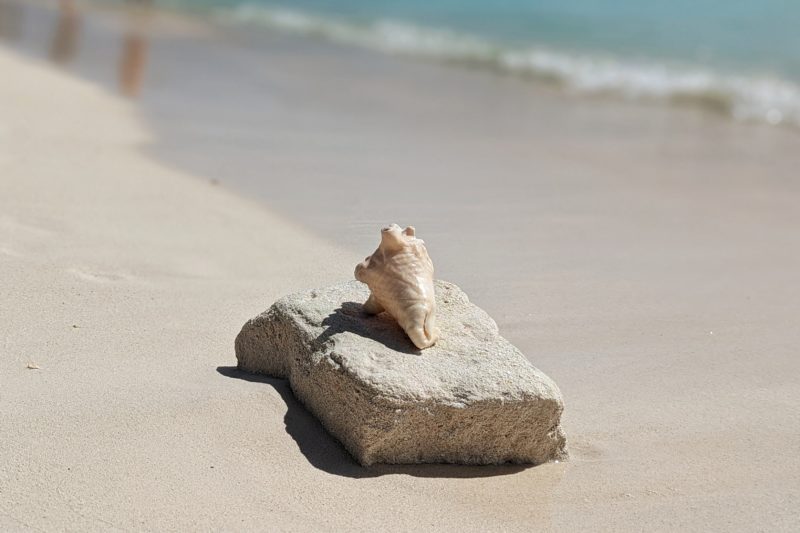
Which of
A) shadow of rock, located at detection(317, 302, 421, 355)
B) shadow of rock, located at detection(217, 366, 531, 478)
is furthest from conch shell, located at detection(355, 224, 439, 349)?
shadow of rock, located at detection(217, 366, 531, 478)

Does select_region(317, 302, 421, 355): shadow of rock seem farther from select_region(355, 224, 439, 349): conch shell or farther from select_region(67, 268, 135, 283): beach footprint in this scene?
select_region(67, 268, 135, 283): beach footprint

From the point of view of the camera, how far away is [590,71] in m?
13.5

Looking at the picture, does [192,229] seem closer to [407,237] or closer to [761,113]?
[407,237]

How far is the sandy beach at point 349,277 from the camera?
3105 millimetres

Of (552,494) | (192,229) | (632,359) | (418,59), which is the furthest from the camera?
(418,59)

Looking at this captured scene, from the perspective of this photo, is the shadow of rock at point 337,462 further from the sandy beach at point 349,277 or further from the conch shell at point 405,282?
the conch shell at point 405,282

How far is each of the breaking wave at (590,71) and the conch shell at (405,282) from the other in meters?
7.90

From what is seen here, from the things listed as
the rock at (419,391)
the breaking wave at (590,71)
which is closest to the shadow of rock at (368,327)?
the rock at (419,391)

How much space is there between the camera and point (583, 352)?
167 inches

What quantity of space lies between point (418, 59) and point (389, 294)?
11.3 meters

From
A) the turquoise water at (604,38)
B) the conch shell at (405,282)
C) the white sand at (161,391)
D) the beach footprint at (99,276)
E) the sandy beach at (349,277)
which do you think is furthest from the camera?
the turquoise water at (604,38)

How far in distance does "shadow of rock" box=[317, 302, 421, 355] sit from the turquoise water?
7.97 metres

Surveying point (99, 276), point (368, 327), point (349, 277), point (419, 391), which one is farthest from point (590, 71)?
point (419, 391)

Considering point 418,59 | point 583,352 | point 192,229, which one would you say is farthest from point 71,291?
point 418,59
